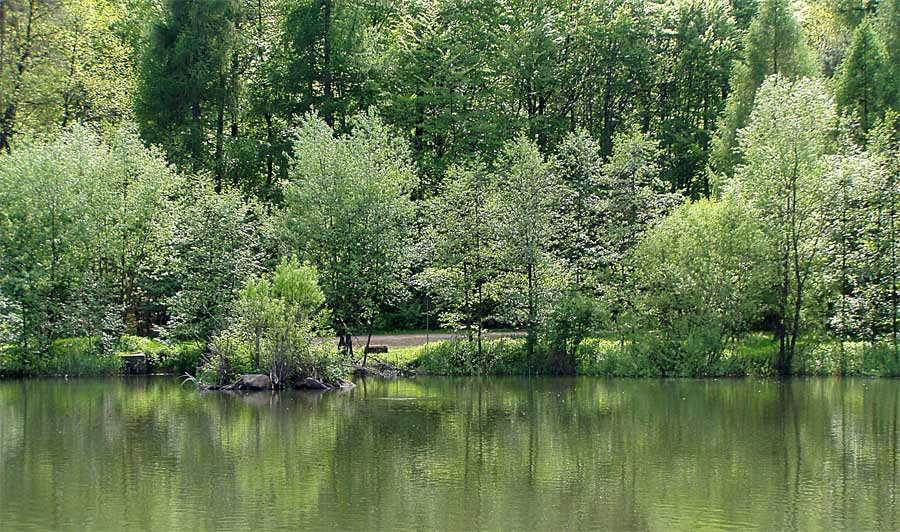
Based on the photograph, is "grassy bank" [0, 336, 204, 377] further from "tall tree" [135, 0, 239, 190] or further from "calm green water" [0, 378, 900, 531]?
"tall tree" [135, 0, 239, 190]

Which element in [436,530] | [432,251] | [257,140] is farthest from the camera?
[257,140]

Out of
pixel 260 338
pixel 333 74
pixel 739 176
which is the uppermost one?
pixel 333 74

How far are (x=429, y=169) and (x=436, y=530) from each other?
35.0 m

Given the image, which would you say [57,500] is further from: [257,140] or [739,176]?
[257,140]

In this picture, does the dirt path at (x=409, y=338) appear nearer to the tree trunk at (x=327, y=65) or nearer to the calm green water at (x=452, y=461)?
the calm green water at (x=452, y=461)

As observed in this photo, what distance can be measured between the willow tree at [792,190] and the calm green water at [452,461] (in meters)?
6.76

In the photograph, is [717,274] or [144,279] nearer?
[717,274]

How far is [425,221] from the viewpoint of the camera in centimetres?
4081

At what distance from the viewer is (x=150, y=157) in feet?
137

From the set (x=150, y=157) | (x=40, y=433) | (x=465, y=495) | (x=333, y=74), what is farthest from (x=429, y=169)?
(x=465, y=495)

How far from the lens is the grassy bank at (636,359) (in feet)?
117

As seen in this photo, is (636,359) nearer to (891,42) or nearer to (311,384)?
(311,384)

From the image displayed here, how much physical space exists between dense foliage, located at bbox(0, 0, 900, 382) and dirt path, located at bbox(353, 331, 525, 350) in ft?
3.75

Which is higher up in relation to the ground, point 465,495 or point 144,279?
point 144,279
